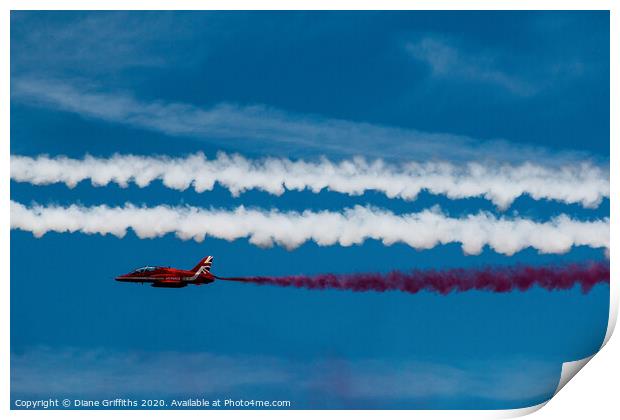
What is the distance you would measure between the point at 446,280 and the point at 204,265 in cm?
293

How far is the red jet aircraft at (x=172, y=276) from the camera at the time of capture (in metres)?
19.5

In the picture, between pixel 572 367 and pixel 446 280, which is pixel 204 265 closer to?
pixel 446 280

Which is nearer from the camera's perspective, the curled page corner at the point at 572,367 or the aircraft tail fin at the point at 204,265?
the curled page corner at the point at 572,367

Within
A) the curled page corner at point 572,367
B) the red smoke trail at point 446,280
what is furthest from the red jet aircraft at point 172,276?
the curled page corner at point 572,367

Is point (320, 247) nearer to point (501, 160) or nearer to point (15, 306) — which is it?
point (501, 160)

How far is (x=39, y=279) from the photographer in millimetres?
19500

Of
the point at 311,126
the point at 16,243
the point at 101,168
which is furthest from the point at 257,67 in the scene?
the point at 16,243

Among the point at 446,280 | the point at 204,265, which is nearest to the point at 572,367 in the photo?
the point at 446,280

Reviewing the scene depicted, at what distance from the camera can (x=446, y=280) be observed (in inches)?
765

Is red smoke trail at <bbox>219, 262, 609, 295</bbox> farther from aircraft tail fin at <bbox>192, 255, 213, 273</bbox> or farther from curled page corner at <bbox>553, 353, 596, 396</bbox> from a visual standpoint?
curled page corner at <bbox>553, 353, 596, 396</bbox>

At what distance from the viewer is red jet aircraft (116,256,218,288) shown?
19.5 m

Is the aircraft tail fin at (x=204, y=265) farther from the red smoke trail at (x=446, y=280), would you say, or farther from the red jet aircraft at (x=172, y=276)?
the red smoke trail at (x=446, y=280)

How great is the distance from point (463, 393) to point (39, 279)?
530 centimetres

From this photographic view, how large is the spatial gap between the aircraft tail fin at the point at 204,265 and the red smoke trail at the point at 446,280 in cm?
22
